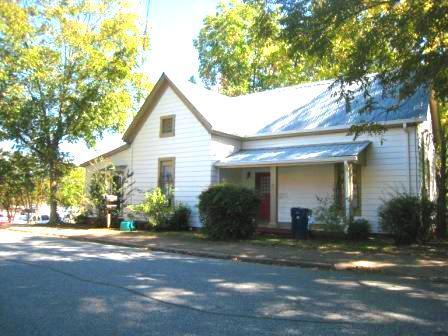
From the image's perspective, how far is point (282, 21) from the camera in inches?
456

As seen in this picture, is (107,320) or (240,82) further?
(240,82)

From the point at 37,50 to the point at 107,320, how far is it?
20470mm

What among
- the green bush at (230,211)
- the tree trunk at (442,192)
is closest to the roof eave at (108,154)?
the green bush at (230,211)

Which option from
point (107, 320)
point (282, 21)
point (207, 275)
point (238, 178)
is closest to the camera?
point (107, 320)

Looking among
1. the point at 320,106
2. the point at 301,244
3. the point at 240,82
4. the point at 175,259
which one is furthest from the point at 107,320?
the point at 240,82

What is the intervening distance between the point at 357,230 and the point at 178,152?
9041mm

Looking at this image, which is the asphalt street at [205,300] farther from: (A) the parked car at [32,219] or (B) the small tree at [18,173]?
(A) the parked car at [32,219]

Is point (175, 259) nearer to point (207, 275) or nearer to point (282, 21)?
point (207, 275)

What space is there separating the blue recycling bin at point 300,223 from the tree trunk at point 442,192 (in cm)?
442

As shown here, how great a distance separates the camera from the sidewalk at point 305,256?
10086mm

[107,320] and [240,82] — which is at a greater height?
[240,82]

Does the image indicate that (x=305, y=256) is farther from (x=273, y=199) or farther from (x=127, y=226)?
(x=127, y=226)

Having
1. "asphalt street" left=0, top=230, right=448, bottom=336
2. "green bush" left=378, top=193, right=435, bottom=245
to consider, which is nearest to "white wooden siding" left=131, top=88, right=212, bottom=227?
"green bush" left=378, top=193, right=435, bottom=245

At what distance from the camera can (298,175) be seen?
19.8 m
